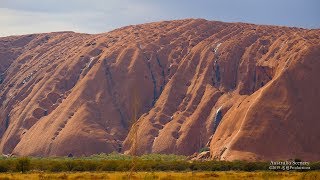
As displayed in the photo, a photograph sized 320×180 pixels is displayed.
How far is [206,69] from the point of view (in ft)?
481

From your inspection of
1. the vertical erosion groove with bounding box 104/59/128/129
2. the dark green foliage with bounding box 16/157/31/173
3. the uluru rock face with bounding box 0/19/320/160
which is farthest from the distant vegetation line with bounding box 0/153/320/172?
the vertical erosion groove with bounding box 104/59/128/129

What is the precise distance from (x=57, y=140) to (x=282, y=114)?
53410 millimetres

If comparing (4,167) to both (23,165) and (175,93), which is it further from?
(175,93)

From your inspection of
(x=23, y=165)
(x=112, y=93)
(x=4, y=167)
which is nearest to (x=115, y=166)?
(x=23, y=165)

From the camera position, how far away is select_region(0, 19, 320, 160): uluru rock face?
372 ft

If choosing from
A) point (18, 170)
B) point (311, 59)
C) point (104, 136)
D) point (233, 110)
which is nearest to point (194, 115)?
point (233, 110)

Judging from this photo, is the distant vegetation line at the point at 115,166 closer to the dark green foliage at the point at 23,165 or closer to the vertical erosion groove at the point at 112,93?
the dark green foliage at the point at 23,165

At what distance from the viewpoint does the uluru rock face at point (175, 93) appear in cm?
11338

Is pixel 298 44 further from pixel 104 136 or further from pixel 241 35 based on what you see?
pixel 104 136

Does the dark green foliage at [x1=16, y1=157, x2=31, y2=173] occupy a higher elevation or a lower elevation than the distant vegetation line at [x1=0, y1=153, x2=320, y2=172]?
higher

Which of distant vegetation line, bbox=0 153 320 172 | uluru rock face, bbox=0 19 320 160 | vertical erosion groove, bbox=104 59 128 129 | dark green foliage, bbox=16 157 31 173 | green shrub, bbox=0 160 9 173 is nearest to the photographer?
dark green foliage, bbox=16 157 31 173

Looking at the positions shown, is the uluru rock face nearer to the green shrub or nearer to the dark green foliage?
the dark green foliage

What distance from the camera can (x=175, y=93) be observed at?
14300 centimetres

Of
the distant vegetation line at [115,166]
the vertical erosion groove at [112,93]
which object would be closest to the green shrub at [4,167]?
the distant vegetation line at [115,166]
